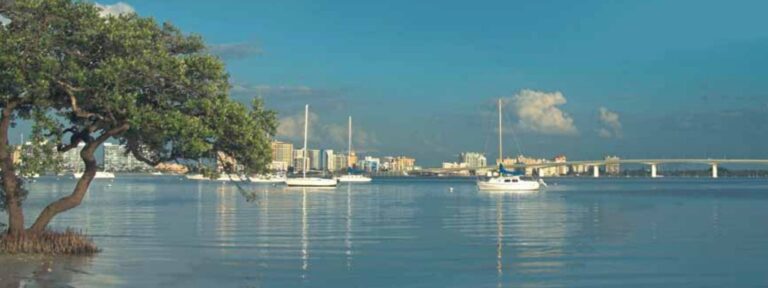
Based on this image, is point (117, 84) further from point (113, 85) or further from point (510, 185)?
point (510, 185)

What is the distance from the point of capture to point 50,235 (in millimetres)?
23844

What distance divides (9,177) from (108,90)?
412cm

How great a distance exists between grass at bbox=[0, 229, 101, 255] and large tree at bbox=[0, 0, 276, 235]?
319mm

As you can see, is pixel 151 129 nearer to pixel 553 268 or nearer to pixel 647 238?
pixel 553 268

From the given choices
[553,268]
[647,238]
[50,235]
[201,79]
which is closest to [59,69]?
[201,79]

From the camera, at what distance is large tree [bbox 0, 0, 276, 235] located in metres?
21.0

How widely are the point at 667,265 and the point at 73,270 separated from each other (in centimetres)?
1609

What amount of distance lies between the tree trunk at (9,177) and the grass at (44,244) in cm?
28

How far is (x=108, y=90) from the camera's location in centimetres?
2117

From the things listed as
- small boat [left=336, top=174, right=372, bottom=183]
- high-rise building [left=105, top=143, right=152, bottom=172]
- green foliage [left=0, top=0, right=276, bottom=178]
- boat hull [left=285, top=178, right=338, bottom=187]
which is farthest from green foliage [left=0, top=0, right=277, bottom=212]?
small boat [left=336, top=174, right=372, bottom=183]

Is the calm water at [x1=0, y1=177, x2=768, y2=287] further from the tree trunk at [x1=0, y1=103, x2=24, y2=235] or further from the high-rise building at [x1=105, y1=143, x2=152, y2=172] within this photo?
the high-rise building at [x1=105, y1=143, x2=152, y2=172]

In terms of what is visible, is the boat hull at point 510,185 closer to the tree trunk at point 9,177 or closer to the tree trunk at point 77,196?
the tree trunk at point 77,196

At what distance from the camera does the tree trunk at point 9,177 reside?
73.1 feet

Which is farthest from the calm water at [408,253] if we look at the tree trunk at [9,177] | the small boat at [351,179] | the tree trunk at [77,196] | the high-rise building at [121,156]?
the small boat at [351,179]
